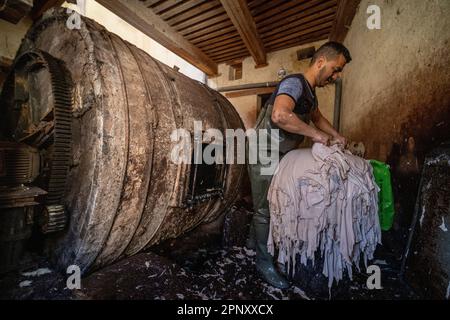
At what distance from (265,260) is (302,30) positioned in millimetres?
5474

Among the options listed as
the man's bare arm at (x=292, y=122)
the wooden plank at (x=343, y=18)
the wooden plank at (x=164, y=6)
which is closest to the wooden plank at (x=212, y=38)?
the wooden plank at (x=164, y=6)

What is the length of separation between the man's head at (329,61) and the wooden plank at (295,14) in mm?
2479

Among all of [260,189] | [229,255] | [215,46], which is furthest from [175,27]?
[229,255]

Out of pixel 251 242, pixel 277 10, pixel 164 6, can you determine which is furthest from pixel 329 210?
pixel 164 6

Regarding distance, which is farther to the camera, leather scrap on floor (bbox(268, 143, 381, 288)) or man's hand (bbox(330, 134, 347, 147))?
man's hand (bbox(330, 134, 347, 147))

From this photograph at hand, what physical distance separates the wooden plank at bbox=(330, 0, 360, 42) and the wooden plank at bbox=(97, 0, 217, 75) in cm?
366

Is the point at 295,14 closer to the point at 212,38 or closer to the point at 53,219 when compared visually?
the point at 212,38

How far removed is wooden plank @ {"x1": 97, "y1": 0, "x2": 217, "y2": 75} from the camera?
4.17 m

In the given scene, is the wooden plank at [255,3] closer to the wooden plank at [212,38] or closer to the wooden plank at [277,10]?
the wooden plank at [277,10]

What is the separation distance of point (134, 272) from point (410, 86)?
3.63m

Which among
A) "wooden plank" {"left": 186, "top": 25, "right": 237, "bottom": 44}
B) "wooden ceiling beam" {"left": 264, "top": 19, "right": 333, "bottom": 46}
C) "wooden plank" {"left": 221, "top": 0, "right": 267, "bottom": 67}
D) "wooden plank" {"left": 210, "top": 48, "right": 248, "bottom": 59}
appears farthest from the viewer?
"wooden plank" {"left": 210, "top": 48, "right": 248, "bottom": 59}

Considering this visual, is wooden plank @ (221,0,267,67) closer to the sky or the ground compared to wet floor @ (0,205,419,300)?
closer to the sky

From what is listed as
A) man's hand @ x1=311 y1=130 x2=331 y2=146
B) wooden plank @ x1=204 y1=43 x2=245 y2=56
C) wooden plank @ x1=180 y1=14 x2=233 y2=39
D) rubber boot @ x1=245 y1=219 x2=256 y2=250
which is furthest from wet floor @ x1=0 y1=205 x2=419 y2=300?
wooden plank @ x1=204 y1=43 x2=245 y2=56

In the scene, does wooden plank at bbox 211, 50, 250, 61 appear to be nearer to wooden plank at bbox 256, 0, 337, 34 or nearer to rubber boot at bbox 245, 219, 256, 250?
wooden plank at bbox 256, 0, 337, 34
